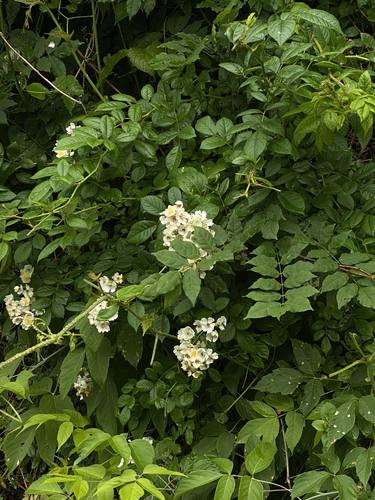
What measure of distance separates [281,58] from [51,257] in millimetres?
958

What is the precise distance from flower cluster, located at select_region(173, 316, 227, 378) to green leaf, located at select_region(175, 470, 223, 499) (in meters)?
0.27

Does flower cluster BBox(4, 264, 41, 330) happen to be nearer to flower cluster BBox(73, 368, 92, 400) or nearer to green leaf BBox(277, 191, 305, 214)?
flower cluster BBox(73, 368, 92, 400)

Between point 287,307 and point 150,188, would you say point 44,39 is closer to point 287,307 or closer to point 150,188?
point 150,188

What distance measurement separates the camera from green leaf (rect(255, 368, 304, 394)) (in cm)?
186

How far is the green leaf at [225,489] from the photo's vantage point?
159 cm

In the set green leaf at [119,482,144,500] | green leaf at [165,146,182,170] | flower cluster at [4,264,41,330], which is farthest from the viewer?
flower cluster at [4,264,41,330]

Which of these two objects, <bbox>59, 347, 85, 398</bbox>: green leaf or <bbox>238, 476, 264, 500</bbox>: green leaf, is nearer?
<bbox>238, 476, 264, 500</bbox>: green leaf

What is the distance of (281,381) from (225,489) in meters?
0.35

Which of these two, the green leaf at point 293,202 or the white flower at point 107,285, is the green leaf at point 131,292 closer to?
the white flower at point 107,285

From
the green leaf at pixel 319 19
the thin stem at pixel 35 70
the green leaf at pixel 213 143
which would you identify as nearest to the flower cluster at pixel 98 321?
the green leaf at pixel 213 143

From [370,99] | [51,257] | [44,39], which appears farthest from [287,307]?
[44,39]

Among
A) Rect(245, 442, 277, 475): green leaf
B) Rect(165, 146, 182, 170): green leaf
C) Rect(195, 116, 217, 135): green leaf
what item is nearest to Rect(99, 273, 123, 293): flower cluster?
Rect(165, 146, 182, 170): green leaf

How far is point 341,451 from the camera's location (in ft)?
5.90

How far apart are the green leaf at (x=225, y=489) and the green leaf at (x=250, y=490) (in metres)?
0.02
